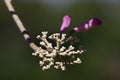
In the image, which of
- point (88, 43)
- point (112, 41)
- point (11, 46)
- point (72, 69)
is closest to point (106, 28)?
point (112, 41)

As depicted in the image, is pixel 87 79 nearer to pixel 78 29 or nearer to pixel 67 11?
pixel 67 11

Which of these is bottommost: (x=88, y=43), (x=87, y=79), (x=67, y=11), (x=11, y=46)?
(x=87, y=79)

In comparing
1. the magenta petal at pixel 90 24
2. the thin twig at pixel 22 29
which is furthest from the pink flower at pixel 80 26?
the thin twig at pixel 22 29

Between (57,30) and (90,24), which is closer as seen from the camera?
(90,24)

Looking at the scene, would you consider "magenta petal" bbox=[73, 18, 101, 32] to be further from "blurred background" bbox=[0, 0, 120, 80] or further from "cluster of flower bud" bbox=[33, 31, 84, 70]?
"blurred background" bbox=[0, 0, 120, 80]

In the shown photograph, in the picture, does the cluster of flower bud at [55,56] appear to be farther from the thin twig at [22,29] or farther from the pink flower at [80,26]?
the pink flower at [80,26]

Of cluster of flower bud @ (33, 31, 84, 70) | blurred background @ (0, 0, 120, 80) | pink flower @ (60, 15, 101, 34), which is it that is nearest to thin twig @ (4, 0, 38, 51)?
cluster of flower bud @ (33, 31, 84, 70)

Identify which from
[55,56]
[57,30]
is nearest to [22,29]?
[55,56]

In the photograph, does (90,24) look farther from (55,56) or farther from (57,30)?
(57,30)
